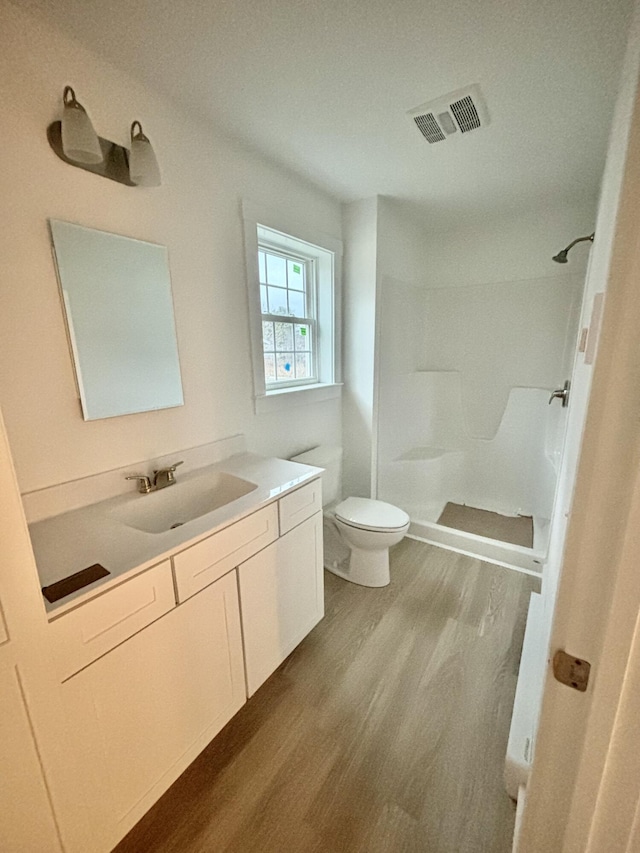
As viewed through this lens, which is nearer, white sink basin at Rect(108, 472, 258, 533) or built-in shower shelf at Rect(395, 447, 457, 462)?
white sink basin at Rect(108, 472, 258, 533)

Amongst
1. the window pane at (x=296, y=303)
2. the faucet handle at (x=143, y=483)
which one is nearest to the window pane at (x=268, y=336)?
the window pane at (x=296, y=303)

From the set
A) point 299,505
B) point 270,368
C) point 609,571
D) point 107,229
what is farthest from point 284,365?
point 609,571

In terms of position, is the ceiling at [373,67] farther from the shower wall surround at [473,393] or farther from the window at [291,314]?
the shower wall surround at [473,393]

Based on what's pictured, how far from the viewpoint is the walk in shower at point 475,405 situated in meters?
2.56

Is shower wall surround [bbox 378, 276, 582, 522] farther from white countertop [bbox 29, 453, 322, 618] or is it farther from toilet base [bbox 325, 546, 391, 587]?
white countertop [bbox 29, 453, 322, 618]

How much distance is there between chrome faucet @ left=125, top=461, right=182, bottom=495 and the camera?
4.43ft

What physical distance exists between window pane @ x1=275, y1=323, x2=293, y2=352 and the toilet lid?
1.06 m

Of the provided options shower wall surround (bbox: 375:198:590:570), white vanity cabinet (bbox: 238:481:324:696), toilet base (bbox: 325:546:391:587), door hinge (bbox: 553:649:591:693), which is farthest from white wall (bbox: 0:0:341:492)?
door hinge (bbox: 553:649:591:693)

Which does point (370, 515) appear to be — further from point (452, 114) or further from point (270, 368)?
point (452, 114)

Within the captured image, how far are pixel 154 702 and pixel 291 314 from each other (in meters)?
1.98

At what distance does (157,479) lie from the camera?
1.40 m

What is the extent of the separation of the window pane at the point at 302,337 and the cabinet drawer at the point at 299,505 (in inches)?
43.1

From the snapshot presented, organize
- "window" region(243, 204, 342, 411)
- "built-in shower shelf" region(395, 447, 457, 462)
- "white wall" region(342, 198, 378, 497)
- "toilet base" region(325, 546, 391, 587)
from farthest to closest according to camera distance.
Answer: "built-in shower shelf" region(395, 447, 457, 462) → "white wall" region(342, 198, 378, 497) → "toilet base" region(325, 546, 391, 587) → "window" region(243, 204, 342, 411)

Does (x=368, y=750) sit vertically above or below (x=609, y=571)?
below
